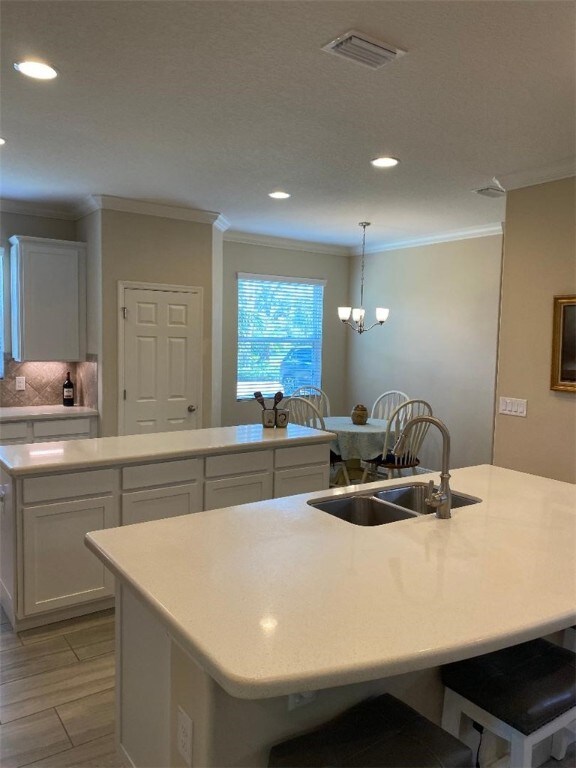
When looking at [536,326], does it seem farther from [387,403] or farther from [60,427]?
[60,427]

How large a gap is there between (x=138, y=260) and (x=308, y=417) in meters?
2.32

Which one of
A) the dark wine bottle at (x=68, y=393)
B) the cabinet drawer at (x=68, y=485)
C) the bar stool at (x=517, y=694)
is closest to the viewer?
the bar stool at (x=517, y=694)

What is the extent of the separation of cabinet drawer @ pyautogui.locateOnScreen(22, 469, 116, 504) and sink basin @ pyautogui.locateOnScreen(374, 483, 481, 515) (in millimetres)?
1439

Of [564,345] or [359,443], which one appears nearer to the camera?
[564,345]

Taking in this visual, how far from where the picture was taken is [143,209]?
4.74 meters

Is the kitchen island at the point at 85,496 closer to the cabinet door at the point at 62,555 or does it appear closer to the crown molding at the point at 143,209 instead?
the cabinet door at the point at 62,555

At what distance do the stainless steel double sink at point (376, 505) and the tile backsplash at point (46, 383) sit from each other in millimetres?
3133

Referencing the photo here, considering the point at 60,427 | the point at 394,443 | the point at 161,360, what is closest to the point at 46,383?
the point at 60,427

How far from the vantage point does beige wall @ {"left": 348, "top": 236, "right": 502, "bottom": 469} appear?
18.4 ft

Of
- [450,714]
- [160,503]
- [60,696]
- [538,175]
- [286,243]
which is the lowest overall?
[60,696]

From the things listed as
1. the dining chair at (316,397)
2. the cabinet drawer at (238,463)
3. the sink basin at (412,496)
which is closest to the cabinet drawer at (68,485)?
the cabinet drawer at (238,463)

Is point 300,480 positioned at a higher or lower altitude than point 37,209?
lower

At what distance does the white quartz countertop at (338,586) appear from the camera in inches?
46.3

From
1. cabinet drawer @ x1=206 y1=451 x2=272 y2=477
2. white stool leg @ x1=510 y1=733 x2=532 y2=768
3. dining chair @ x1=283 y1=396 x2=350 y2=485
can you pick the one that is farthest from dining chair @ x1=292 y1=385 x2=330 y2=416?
white stool leg @ x1=510 y1=733 x2=532 y2=768
